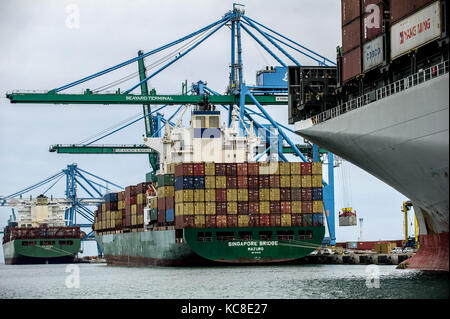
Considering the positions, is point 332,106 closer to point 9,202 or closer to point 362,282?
point 362,282

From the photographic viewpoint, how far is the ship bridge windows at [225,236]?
53.6m

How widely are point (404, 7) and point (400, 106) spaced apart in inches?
160

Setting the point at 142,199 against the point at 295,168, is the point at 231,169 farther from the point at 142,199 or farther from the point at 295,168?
the point at 142,199

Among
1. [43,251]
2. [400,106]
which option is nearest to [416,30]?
[400,106]

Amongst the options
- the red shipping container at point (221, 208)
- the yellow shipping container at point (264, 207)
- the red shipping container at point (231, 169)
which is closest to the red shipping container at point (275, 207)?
the yellow shipping container at point (264, 207)

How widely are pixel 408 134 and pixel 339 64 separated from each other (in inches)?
376

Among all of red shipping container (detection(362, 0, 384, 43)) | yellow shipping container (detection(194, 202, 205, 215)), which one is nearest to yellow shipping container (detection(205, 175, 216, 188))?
yellow shipping container (detection(194, 202, 205, 215))

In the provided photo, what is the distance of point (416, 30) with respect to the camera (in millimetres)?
28875

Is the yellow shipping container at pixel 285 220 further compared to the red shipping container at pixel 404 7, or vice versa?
the yellow shipping container at pixel 285 220

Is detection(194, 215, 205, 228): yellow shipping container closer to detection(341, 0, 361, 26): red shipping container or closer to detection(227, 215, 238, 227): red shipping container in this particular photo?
detection(227, 215, 238, 227): red shipping container

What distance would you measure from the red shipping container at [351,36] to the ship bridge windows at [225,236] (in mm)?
21703

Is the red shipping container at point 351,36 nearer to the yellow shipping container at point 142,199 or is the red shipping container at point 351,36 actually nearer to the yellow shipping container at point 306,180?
the yellow shipping container at point 306,180

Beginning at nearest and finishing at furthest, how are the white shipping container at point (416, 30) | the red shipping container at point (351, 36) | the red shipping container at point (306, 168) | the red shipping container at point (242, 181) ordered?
the white shipping container at point (416, 30)
the red shipping container at point (351, 36)
the red shipping container at point (242, 181)
the red shipping container at point (306, 168)

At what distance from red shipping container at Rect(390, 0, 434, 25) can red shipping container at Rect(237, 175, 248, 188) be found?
81.9 feet
